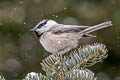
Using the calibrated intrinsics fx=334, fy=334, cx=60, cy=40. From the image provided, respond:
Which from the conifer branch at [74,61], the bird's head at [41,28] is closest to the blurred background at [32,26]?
the bird's head at [41,28]

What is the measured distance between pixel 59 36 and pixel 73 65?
1.45 meters

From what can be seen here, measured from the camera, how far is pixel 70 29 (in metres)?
4.06

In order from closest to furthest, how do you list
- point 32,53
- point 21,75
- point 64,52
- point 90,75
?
point 90,75 → point 64,52 → point 21,75 → point 32,53

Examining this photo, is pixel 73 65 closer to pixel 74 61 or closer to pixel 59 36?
pixel 74 61

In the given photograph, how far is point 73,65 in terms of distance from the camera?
266 cm

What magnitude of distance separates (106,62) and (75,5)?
3.29 feet

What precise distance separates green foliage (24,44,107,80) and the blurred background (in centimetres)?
214

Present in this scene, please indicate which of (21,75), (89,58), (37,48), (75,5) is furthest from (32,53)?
(89,58)

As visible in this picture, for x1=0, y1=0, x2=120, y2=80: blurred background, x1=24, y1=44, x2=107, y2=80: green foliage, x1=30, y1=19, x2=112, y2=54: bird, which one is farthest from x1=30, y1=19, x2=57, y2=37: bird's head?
x1=24, y1=44, x2=107, y2=80: green foliage

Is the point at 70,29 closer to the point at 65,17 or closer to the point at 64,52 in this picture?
the point at 64,52

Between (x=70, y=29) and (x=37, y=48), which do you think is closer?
(x=70, y=29)

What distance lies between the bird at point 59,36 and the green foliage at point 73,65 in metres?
1.02

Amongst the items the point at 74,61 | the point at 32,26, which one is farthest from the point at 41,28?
the point at 74,61

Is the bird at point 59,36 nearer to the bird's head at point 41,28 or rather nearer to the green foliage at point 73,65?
the bird's head at point 41,28
